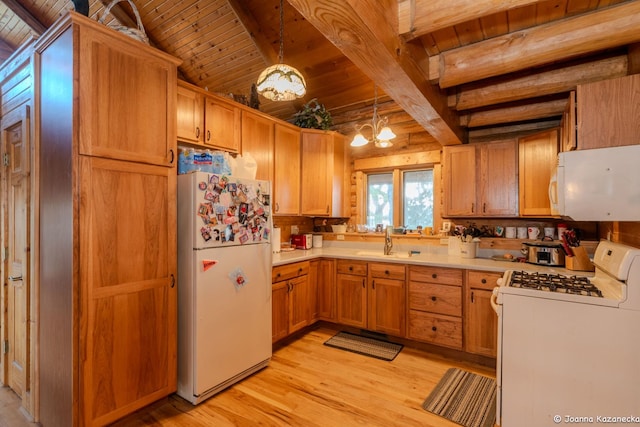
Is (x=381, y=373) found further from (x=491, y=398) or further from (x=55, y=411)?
(x=55, y=411)

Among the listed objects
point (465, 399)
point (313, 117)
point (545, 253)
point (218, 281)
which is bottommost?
point (465, 399)

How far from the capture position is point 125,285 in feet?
6.04

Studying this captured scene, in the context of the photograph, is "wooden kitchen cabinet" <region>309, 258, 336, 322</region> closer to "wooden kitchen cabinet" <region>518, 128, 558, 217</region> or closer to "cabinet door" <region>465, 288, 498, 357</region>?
"cabinet door" <region>465, 288, 498, 357</region>

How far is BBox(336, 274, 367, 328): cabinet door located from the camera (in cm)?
323

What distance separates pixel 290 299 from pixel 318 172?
1.62 meters

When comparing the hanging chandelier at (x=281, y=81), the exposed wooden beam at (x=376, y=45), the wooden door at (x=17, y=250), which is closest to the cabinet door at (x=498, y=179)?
the exposed wooden beam at (x=376, y=45)

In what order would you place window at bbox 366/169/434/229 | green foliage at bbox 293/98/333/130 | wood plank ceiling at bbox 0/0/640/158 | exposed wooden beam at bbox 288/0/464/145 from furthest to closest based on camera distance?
1. green foliage at bbox 293/98/333/130
2. window at bbox 366/169/434/229
3. wood plank ceiling at bbox 0/0/640/158
4. exposed wooden beam at bbox 288/0/464/145

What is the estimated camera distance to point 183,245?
213 cm

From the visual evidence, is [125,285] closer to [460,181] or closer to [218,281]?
Answer: [218,281]

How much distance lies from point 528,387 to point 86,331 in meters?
2.51

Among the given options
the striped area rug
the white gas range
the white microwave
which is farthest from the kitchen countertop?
the striped area rug

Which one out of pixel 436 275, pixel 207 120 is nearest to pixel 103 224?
pixel 207 120

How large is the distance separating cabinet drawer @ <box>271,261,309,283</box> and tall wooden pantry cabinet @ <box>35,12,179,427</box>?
98cm

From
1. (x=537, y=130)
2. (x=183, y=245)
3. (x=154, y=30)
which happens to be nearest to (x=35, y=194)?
(x=183, y=245)
